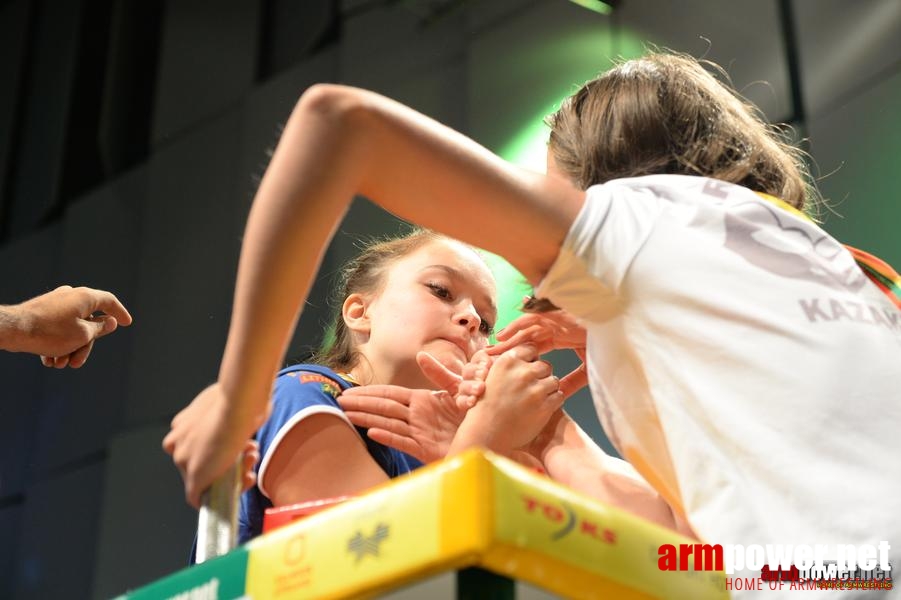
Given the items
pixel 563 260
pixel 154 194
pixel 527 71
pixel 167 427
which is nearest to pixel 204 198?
pixel 154 194

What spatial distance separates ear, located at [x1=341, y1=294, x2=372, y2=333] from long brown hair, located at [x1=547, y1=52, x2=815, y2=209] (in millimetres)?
530

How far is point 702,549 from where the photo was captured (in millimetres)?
571

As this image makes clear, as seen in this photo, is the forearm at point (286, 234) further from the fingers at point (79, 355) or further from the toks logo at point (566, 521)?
the fingers at point (79, 355)

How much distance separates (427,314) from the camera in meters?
1.32

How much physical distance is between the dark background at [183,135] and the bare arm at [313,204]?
3.54 ft

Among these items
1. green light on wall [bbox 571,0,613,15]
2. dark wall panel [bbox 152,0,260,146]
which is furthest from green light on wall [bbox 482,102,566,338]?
dark wall panel [bbox 152,0,260,146]

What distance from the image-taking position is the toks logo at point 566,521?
19.0 inches

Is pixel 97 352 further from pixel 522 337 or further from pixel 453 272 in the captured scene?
pixel 522 337

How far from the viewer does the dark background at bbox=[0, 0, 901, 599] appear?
5.61 feet

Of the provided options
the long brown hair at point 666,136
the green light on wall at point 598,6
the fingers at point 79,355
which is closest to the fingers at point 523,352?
the long brown hair at point 666,136

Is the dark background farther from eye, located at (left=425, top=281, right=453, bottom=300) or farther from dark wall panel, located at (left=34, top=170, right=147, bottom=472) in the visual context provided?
eye, located at (left=425, top=281, right=453, bottom=300)

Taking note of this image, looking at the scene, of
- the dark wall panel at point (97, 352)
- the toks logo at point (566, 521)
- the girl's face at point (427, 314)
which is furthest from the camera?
the dark wall panel at point (97, 352)

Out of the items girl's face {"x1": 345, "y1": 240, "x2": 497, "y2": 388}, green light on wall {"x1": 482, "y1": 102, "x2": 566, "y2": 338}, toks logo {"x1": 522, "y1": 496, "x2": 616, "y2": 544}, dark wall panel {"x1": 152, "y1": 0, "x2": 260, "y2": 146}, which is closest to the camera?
toks logo {"x1": 522, "y1": 496, "x2": 616, "y2": 544}

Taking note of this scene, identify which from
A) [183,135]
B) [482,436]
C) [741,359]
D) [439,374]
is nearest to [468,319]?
[439,374]
